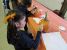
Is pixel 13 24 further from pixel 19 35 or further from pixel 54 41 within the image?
pixel 54 41

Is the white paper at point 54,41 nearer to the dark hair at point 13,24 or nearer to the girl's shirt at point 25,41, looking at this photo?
the girl's shirt at point 25,41

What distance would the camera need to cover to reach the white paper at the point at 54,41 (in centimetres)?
134

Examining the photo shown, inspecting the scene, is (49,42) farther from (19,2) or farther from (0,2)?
(0,2)

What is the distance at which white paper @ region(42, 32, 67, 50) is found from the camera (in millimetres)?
1340

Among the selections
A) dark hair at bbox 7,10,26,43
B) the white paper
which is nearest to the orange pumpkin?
the white paper

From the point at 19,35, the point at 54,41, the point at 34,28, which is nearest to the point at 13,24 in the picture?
the point at 19,35

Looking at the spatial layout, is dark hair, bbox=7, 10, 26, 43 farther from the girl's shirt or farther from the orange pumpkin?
the orange pumpkin

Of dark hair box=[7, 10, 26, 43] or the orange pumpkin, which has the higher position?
dark hair box=[7, 10, 26, 43]

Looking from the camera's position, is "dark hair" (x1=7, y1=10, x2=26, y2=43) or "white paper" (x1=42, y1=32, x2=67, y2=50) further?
"dark hair" (x1=7, y1=10, x2=26, y2=43)

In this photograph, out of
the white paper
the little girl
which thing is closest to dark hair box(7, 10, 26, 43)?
the little girl

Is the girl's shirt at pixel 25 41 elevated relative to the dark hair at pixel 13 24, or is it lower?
lower

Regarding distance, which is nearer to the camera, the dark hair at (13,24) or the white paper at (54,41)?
the white paper at (54,41)

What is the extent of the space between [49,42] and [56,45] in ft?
0.22

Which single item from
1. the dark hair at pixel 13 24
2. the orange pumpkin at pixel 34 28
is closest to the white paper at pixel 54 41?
the orange pumpkin at pixel 34 28
